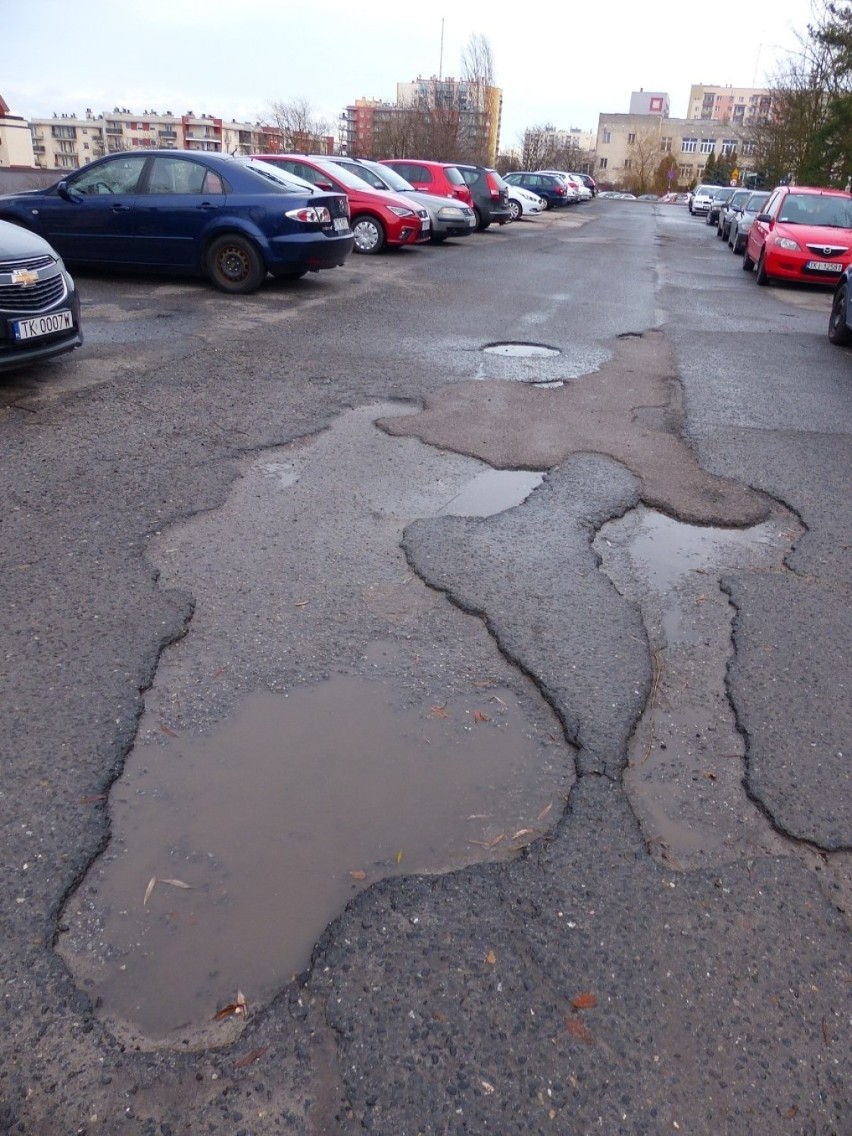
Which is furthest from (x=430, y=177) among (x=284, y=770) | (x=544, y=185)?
(x=544, y=185)

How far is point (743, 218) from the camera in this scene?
73.1 feet

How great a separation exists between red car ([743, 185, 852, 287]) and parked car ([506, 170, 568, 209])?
27.5 m

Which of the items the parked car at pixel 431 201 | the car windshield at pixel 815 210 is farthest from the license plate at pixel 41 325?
the car windshield at pixel 815 210

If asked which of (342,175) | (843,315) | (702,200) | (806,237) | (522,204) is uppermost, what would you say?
(342,175)

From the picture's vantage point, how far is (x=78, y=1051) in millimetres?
1929

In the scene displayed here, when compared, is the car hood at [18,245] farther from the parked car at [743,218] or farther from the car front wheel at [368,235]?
the parked car at [743,218]

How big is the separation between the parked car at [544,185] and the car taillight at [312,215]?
33.1 m

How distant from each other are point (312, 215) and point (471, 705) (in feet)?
30.9

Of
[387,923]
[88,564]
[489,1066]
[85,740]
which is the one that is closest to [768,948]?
[489,1066]

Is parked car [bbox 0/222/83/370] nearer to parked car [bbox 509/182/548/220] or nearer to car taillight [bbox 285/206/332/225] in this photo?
car taillight [bbox 285/206/332/225]

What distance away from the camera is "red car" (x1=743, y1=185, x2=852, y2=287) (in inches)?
593

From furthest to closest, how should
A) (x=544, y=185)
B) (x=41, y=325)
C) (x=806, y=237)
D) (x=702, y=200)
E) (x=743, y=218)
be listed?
(x=702, y=200) → (x=544, y=185) → (x=743, y=218) → (x=806, y=237) → (x=41, y=325)

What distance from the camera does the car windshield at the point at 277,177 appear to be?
35.9 ft

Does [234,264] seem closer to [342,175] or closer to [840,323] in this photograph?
[342,175]
